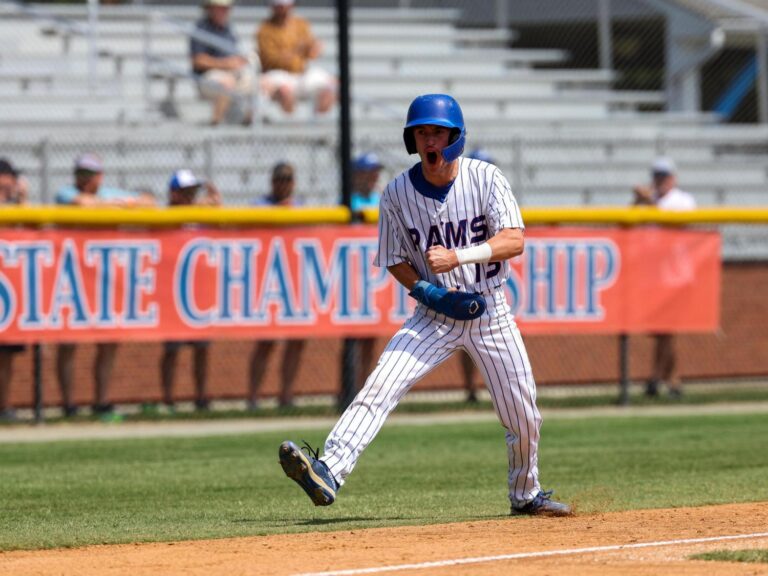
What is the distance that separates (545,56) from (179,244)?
812 centimetres

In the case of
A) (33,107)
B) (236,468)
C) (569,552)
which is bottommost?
(236,468)

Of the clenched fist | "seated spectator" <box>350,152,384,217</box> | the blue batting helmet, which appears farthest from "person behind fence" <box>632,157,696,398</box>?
the clenched fist

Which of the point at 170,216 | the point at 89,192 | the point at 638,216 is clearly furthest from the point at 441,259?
the point at 638,216

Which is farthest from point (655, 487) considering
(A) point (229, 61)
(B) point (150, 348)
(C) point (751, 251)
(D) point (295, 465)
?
(A) point (229, 61)

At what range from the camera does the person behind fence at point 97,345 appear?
12.8m

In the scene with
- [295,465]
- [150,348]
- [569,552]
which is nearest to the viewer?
[569,552]

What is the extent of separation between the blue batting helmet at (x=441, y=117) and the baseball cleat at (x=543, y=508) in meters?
1.69

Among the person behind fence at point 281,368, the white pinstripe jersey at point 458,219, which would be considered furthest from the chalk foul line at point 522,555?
the person behind fence at point 281,368

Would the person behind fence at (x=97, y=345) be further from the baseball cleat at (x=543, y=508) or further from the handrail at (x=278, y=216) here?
the baseball cleat at (x=543, y=508)

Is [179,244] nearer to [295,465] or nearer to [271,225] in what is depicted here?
[271,225]

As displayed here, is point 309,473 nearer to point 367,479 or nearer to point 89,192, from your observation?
point 367,479

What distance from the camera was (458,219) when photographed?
7125 millimetres

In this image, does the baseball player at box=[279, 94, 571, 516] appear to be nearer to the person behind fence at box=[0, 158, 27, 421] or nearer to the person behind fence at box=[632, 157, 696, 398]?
the person behind fence at box=[0, 158, 27, 421]

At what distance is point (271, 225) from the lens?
13.3 meters
